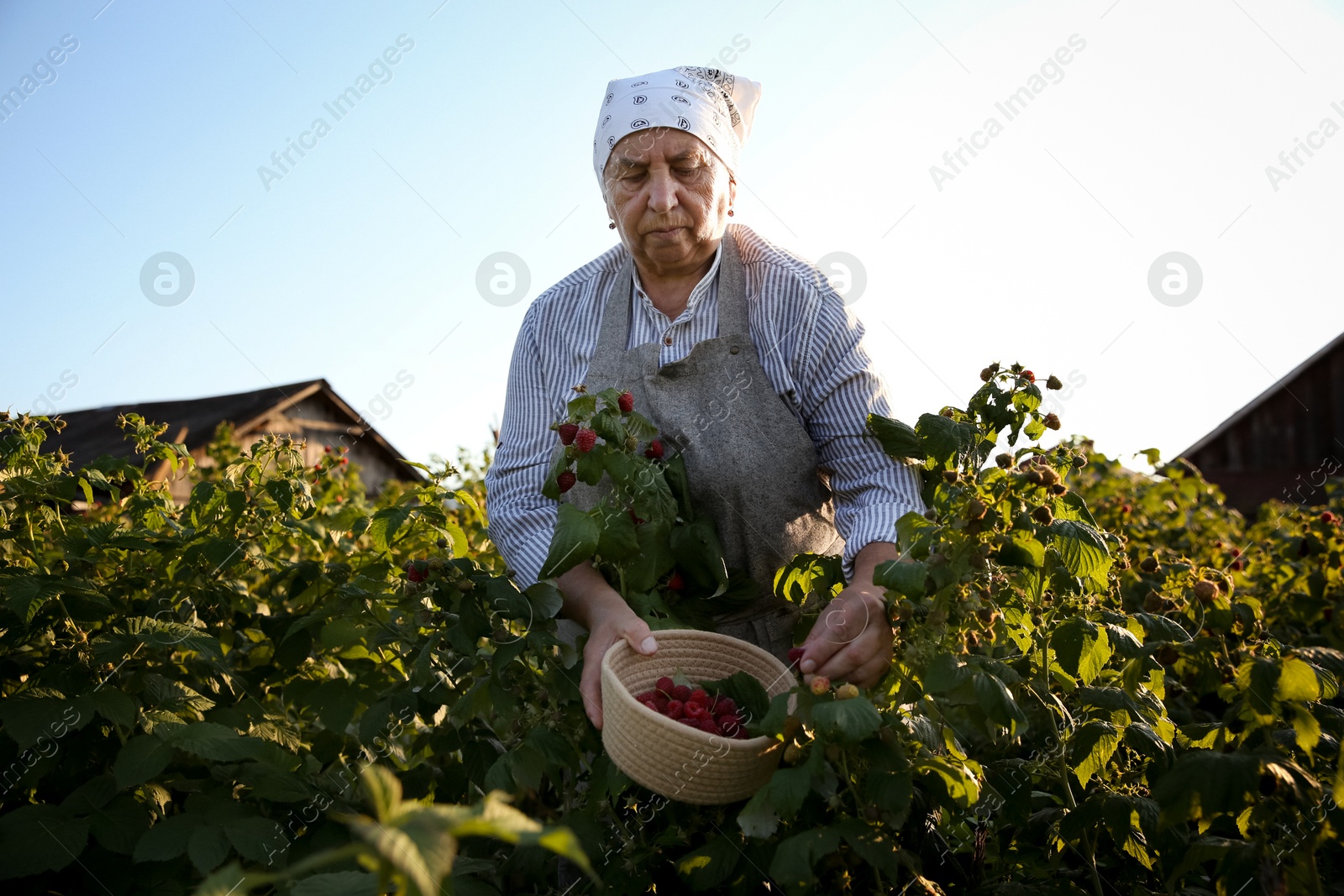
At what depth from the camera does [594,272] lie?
2.68 m

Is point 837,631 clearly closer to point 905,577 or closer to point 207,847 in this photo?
point 905,577

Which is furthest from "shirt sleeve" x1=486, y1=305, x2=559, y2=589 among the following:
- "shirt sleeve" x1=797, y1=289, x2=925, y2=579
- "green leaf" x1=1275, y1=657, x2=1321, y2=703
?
"green leaf" x1=1275, y1=657, x2=1321, y2=703

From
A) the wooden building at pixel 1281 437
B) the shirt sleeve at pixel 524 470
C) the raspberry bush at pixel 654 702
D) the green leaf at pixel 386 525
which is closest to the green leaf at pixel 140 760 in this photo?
the raspberry bush at pixel 654 702

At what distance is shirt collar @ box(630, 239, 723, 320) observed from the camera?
8.08 feet

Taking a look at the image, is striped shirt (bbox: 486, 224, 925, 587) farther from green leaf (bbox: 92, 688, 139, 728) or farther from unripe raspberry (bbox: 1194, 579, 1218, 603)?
green leaf (bbox: 92, 688, 139, 728)

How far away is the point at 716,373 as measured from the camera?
238 centimetres

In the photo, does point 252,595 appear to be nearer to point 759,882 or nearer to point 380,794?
point 759,882

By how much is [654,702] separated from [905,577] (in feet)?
1.81

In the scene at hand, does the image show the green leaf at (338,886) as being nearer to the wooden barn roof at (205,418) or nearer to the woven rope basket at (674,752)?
the woven rope basket at (674,752)

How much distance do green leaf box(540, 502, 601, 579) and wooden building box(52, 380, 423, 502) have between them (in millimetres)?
11929

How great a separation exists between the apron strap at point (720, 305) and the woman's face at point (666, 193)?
11 cm

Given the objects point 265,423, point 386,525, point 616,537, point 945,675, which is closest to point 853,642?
point 945,675

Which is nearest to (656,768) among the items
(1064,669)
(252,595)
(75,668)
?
(1064,669)

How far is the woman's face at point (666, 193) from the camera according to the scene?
7.61 feet
